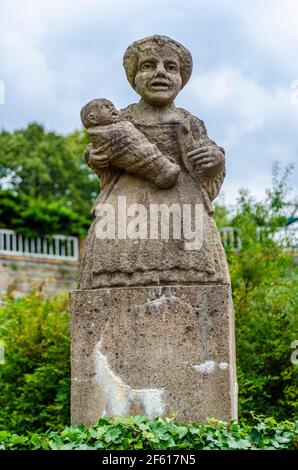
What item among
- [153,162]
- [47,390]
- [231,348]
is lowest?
[47,390]

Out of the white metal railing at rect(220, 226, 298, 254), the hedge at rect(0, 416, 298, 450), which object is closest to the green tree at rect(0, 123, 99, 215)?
the white metal railing at rect(220, 226, 298, 254)

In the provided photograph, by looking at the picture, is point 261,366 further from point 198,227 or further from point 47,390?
point 198,227

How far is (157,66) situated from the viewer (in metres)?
6.20

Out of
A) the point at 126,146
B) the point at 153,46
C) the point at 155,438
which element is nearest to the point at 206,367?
the point at 155,438

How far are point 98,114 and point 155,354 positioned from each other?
1674mm

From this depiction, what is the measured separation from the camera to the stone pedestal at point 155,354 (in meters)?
5.62

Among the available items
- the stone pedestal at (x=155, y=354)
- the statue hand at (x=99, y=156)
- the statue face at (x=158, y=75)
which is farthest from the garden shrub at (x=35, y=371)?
the statue face at (x=158, y=75)

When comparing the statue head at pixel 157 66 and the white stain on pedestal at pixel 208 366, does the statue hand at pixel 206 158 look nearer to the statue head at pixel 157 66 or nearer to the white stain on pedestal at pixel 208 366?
the statue head at pixel 157 66

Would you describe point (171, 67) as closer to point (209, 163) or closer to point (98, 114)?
point (98, 114)
